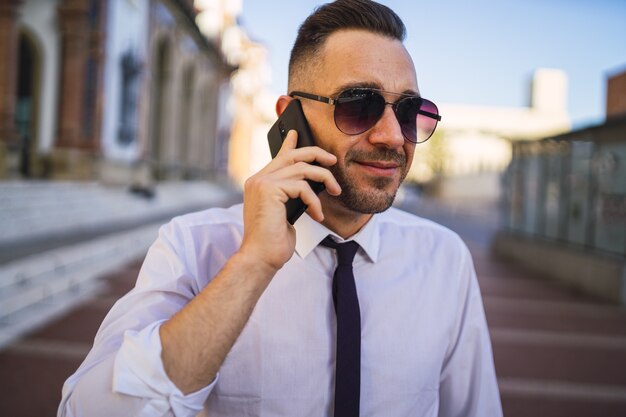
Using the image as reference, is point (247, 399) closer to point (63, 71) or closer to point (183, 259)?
point (183, 259)

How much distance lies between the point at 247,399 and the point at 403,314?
56cm

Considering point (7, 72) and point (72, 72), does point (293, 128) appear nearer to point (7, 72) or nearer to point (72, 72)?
point (7, 72)

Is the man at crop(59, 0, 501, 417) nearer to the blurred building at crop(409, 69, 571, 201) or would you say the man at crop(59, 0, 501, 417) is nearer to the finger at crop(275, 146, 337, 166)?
the finger at crop(275, 146, 337, 166)

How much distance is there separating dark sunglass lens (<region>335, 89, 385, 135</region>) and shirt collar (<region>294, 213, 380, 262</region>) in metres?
0.32

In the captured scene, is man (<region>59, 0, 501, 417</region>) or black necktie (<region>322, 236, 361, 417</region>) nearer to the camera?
man (<region>59, 0, 501, 417</region>)

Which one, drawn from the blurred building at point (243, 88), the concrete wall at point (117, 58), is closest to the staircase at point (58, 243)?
the concrete wall at point (117, 58)

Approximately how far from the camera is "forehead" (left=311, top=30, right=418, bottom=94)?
5.48 feet

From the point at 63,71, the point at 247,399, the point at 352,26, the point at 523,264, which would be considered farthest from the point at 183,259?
the point at 63,71

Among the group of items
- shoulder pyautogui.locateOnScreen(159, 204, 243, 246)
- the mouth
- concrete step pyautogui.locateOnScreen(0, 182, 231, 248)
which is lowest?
concrete step pyautogui.locateOnScreen(0, 182, 231, 248)

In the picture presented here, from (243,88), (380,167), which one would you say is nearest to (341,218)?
(380,167)

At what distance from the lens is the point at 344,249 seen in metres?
1.76

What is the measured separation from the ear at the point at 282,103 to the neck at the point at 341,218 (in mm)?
341

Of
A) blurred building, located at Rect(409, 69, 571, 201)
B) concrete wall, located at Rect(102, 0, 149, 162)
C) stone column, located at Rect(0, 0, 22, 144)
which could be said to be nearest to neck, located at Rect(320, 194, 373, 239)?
stone column, located at Rect(0, 0, 22, 144)

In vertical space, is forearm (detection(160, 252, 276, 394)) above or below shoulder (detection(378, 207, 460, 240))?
below
